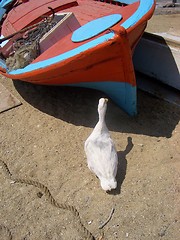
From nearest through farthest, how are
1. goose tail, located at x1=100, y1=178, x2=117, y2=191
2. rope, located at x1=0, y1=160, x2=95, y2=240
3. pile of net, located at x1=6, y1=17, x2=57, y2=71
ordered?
rope, located at x1=0, y1=160, x2=95, y2=240
goose tail, located at x1=100, y1=178, x2=117, y2=191
pile of net, located at x1=6, y1=17, x2=57, y2=71

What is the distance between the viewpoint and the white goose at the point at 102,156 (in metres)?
2.71

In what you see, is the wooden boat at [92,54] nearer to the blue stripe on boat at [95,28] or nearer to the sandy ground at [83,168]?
the blue stripe on boat at [95,28]

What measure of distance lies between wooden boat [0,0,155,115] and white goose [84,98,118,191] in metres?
0.45

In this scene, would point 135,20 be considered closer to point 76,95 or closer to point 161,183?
point 76,95

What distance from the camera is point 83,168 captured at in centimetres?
302

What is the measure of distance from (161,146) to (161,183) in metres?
0.50

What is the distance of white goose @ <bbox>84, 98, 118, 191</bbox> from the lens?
271 centimetres

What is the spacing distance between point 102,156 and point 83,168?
31cm

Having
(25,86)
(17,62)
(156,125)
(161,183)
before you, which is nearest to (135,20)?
(156,125)

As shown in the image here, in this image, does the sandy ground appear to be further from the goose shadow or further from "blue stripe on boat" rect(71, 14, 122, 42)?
"blue stripe on boat" rect(71, 14, 122, 42)

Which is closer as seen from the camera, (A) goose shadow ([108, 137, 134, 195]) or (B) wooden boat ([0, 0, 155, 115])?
(A) goose shadow ([108, 137, 134, 195])

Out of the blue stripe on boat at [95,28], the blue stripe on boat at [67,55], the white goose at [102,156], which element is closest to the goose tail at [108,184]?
the white goose at [102,156]

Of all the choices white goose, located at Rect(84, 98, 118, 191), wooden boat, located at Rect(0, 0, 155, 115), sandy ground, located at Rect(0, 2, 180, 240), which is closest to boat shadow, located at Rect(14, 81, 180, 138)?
sandy ground, located at Rect(0, 2, 180, 240)

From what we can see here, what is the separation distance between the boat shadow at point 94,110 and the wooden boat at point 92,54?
166 mm
